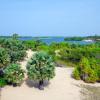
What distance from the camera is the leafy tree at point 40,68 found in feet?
102

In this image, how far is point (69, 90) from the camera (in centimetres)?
3262

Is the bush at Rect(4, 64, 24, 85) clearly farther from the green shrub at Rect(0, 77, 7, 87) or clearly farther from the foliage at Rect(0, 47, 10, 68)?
the foliage at Rect(0, 47, 10, 68)

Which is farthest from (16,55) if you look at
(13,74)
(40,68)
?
(40,68)

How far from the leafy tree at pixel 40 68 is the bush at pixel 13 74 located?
116 centimetres

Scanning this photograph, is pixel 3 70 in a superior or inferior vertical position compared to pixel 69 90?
superior

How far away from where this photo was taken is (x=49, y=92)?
104 feet

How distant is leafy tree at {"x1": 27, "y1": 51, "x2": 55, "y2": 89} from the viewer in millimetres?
31125

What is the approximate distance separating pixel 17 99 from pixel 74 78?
36.6 ft

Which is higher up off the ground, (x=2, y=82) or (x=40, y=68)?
(x=40, y=68)

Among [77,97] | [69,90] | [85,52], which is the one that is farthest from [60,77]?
[85,52]

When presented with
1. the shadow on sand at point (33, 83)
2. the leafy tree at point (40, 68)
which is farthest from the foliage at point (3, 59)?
the shadow on sand at point (33, 83)

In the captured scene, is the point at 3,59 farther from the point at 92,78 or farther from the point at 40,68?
the point at 92,78

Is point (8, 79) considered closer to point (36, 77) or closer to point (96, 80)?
point (36, 77)

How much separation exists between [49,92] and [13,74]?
4575 mm
